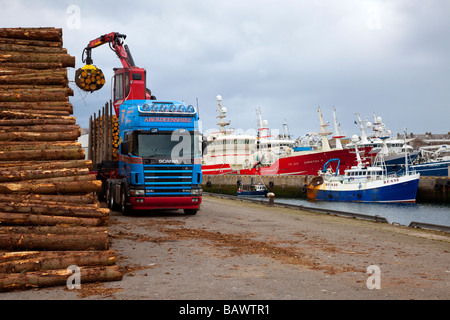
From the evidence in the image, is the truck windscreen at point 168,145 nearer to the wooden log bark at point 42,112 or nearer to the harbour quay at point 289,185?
the wooden log bark at point 42,112

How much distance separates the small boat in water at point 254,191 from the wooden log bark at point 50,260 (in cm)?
5021

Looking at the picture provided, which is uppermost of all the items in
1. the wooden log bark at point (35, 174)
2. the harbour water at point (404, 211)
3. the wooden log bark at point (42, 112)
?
the wooden log bark at point (42, 112)

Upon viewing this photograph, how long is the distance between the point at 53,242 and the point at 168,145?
30.5ft

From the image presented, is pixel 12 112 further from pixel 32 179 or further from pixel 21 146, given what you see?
pixel 32 179

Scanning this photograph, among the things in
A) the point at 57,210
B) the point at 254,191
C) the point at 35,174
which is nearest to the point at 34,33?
the point at 35,174

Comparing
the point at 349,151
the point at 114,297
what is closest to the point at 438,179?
the point at 349,151

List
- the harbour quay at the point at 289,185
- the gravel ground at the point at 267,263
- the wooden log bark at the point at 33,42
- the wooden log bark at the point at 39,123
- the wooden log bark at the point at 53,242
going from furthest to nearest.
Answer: the harbour quay at the point at 289,185 → the wooden log bark at the point at 33,42 → the wooden log bark at the point at 39,123 → the wooden log bark at the point at 53,242 → the gravel ground at the point at 267,263

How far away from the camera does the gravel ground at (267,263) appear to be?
684 cm

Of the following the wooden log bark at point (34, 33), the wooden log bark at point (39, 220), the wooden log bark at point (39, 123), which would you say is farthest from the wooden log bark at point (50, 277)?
the wooden log bark at point (34, 33)

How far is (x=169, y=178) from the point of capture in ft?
55.2

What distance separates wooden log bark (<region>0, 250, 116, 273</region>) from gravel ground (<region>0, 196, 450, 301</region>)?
0.42m

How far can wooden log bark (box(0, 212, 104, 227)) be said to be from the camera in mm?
7941

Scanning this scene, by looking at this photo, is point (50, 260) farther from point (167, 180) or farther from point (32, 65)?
point (167, 180)
